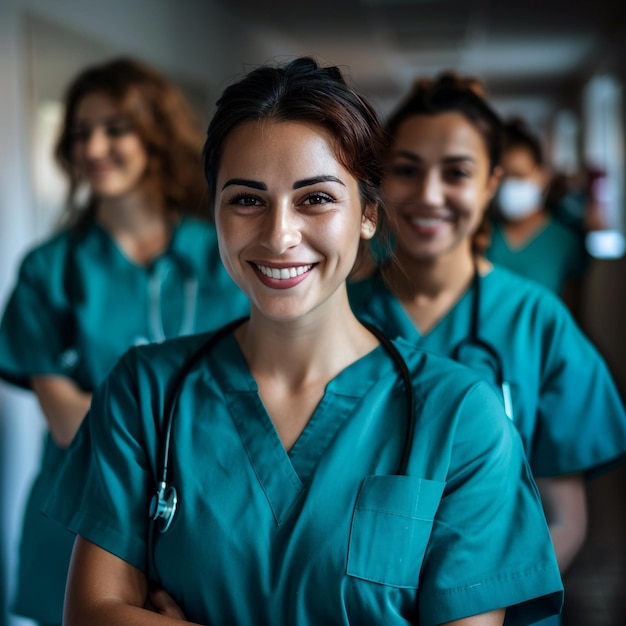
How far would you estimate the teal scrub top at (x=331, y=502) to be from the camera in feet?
3.51

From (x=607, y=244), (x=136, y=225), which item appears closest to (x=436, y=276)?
(x=136, y=225)

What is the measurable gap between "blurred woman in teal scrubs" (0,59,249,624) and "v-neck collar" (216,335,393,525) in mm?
758

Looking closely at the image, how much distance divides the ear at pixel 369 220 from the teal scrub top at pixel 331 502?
0.19 metres

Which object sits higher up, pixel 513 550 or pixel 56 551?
pixel 513 550

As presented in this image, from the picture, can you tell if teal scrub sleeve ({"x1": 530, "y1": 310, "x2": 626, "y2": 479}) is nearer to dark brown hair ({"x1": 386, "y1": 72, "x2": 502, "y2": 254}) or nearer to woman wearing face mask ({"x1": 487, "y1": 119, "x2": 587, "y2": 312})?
dark brown hair ({"x1": 386, "y1": 72, "x2": 502, "y2": 254})

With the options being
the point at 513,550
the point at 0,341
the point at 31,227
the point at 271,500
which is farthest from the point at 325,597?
the point at 31,227

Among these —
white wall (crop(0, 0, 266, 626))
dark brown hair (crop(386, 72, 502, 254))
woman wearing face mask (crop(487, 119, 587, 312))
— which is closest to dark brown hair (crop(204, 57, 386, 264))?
dark brown hair (crop(386, 72, 502, 254))

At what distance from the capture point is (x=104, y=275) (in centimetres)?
206

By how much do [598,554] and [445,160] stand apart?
2.42 m

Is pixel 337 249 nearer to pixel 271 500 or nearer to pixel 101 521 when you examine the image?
pixel 271 500

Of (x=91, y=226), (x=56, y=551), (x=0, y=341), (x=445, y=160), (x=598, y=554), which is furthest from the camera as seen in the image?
(x=598, y=554)

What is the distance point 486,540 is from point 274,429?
12.7 inches

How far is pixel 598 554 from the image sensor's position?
3.50 metres

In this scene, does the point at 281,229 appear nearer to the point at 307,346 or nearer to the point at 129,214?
the point at 307,346
